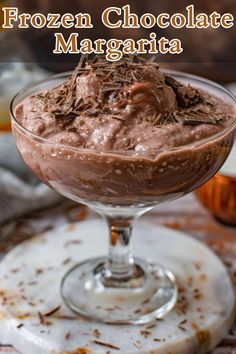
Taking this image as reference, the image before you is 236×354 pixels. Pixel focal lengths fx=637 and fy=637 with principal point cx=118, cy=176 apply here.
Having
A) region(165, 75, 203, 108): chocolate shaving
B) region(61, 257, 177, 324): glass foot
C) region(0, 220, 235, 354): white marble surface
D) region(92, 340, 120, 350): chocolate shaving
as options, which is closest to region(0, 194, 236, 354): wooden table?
region(0, 220, 235, 354): white marble surface

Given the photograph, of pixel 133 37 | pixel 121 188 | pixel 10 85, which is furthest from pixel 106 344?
pixel 133 37

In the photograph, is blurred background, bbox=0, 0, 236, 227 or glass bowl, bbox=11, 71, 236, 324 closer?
glass bowl, bbox=11, 71, 236, 324

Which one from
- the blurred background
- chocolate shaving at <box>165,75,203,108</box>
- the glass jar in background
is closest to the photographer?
chocolate shaving at <box>165,75,203,108</box>

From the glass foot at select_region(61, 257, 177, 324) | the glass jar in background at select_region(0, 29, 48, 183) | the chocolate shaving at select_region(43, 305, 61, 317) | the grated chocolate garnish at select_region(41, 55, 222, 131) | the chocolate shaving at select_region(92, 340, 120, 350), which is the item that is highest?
the grated chocolate garnish at select_region(41, 55, 222, 131)

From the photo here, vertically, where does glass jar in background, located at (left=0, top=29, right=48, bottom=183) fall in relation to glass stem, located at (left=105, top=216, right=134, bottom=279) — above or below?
above

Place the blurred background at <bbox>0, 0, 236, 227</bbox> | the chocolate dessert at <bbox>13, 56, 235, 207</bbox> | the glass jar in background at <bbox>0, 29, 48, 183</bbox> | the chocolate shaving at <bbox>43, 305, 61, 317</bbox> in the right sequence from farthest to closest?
the blurred background at <bbox>0, 0, 236, 227</bbox> < the glass jar in background at <bbox>0, 29, 48, 183</bbox> < the chocolate shaving at <bbox>43, 305, 61, 317</bbox> < the chocolate dessert at <bbox>13, 56, 235, 207</bbox>

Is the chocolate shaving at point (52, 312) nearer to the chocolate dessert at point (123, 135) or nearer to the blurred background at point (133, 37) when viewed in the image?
the chocolate dessert at point (123, 135)

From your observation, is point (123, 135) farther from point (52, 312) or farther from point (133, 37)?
point (133, 37)

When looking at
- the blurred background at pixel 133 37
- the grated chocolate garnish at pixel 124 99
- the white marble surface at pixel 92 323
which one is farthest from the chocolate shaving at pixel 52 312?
the blurred background at pixel 133 37

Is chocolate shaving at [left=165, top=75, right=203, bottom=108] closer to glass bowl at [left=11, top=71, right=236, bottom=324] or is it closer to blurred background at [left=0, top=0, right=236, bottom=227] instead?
glass bowl at [left=11, top=71, right=236, bottom=324]
